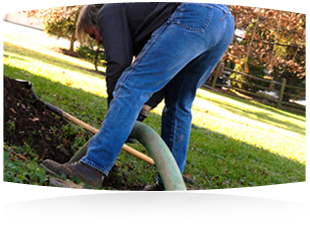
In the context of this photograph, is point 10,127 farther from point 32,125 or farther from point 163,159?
point 163,159

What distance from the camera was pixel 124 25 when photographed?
2191 mm

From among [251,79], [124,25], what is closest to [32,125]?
[124,25]

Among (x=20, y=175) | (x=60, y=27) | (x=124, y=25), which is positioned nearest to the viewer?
(x=20, y=175)

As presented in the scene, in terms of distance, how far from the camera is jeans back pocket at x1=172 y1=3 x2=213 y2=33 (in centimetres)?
199

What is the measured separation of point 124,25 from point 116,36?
0.09 meters

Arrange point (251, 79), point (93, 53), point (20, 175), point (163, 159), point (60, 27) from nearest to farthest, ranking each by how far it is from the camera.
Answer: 1. point (163, 159)
2. point (20, 175)
3. point (93, 53)
4. point (60, 27)
5. point (251, 79)

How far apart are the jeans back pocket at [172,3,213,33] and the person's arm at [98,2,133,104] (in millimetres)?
351

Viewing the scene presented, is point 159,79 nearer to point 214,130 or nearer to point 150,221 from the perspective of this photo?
point 150,221

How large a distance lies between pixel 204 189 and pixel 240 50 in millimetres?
8451

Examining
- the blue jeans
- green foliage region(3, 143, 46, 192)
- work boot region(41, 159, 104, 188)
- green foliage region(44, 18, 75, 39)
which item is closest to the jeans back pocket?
the blue jeans

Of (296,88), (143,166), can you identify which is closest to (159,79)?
(143,166)

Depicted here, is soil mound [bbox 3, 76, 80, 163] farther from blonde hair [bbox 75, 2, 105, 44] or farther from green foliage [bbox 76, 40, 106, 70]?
green foliage [bbox 76, 40, 106, 70]

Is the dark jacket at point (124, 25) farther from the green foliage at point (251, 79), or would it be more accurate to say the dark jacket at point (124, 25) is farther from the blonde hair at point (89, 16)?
the green foliage at point (251, 79)

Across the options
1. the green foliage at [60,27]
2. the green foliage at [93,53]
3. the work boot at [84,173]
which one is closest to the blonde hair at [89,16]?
the work boot at [84,173]
